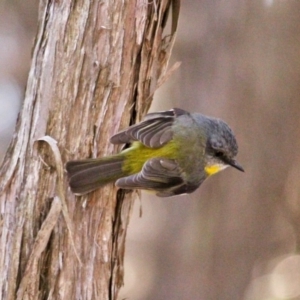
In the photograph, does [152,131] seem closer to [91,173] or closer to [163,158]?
[163,158]

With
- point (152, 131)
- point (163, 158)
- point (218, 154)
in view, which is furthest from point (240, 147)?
point (152, 131)

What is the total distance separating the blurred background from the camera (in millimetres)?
4227

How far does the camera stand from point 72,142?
2408mm

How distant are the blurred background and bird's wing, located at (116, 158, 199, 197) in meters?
1.54

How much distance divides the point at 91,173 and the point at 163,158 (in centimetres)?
47

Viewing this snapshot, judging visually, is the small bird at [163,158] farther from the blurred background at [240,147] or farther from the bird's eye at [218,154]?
the blurred background at [240,147]

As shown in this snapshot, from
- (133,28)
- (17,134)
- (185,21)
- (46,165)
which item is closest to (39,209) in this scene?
(46,165)

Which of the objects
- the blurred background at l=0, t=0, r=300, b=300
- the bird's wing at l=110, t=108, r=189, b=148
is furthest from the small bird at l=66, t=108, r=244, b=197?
the blurred background at l=0, t=0, r=300, b=300

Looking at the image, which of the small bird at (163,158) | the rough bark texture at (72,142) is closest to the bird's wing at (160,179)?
the small bird at (163,158)

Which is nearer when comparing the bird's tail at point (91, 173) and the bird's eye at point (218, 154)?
the bird's tail at point (91, 173)

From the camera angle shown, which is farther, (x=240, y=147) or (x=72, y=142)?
(x=240, y=147)

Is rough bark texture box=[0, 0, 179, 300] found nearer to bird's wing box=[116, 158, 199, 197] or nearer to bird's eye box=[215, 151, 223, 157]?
bird's wing box=[116, 158, 199, 197]

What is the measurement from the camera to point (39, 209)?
7.70ft

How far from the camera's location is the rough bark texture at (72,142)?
2.32m
